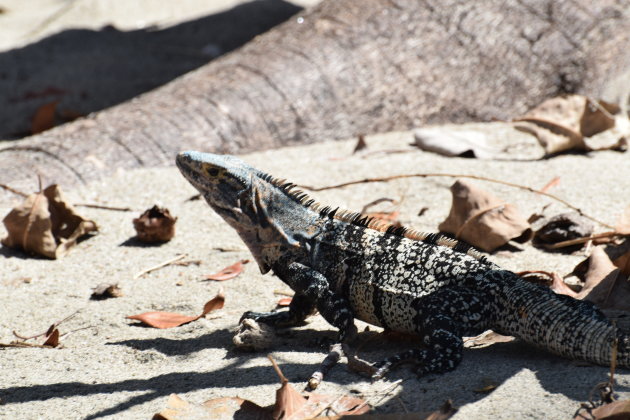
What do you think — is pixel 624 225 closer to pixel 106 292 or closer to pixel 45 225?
pixel 106 292

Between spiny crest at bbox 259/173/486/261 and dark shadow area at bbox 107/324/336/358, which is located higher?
spiny crest at bbox 259/173/486/261

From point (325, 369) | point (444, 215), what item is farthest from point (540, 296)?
point (444, 215)

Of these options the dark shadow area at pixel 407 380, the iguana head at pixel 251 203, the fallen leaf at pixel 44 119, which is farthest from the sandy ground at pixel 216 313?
the fallen leaf at pixel 44 119

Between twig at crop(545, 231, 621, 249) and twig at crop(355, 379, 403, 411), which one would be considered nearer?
twig at crop(355, 379, 403, 411)

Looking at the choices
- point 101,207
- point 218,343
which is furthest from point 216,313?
point 101,207

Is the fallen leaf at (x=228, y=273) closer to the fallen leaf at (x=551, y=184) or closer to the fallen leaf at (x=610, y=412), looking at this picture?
the fallen leaf at (x=551, y=184)

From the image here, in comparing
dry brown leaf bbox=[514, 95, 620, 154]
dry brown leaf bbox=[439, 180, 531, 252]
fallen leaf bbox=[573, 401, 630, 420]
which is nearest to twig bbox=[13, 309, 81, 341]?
dry brown leaf bbox=[439, 180, 531, 252]

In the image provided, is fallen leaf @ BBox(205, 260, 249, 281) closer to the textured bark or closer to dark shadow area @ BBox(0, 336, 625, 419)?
dark shadow area @ BBox(0, 336, 625, 419)
